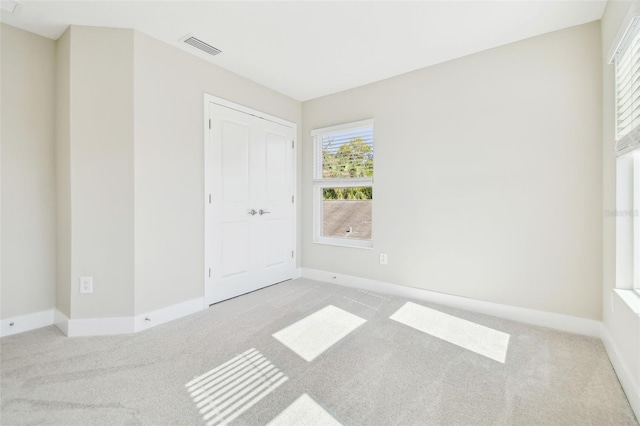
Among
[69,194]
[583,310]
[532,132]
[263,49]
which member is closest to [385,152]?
[532,132]

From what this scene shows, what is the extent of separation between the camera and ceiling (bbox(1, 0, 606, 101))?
2.02m

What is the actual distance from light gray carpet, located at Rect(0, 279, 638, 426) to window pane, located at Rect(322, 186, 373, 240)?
140cm

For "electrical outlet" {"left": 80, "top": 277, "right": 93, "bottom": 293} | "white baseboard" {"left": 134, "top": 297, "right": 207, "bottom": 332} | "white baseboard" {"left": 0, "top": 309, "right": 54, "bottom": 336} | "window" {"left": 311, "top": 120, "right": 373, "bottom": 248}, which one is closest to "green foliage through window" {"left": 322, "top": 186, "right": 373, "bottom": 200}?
"window" {"left": 311, "top": 120, "right": 373, "bottom": 248}

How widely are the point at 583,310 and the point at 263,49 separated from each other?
3.49 meters

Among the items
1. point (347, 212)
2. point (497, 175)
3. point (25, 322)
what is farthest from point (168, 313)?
A: point (497, 175)

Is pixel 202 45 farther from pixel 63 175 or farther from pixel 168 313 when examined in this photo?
pixel 168 313

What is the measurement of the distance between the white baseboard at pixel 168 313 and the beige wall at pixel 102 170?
4.7 inches

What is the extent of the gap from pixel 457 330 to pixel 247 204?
243cm

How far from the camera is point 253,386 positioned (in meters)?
1.62

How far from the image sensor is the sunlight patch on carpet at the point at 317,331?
6.70ft

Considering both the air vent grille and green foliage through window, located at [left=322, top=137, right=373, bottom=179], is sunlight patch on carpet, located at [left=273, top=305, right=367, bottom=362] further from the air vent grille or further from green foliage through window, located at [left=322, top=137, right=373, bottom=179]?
the air vent grille

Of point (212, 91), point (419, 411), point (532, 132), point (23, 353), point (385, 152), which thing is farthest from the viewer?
point (385, 152)

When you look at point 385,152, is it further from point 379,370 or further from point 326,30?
point 379,370

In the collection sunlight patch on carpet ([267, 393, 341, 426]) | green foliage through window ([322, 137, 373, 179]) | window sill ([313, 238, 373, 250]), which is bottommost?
sunlight patch on carpet ([267, 393, 341, 426])
